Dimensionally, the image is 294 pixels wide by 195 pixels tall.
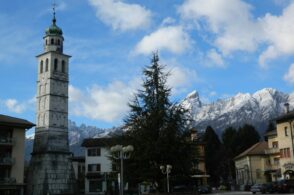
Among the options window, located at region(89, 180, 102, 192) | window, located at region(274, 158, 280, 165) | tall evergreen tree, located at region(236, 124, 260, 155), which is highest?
tall evergreen tree, located at region(236, 124, 260, 155)

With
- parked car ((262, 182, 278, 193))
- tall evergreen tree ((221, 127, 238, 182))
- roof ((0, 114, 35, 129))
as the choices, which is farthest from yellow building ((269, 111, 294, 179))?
roof ((0, 114, 35, 129))

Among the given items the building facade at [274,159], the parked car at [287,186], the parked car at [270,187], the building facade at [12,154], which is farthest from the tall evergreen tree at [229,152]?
the building facade at [12,154]

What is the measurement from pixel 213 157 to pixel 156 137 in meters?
71.4

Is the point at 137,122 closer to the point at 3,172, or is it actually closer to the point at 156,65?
the point at 156,65

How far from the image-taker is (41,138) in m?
87.1

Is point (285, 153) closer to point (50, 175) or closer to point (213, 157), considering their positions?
point (50, 175)

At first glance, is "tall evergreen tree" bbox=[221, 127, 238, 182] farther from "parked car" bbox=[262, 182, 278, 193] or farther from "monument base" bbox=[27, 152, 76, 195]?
"parked car" bbox=[262, 182, 278, 193]

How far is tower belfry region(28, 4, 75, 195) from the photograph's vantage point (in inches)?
3310

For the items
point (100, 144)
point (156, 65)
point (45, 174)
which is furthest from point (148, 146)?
point (100, 144)

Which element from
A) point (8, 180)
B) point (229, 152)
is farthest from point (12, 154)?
point (229, 152)

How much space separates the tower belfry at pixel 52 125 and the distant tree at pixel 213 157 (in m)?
36.3

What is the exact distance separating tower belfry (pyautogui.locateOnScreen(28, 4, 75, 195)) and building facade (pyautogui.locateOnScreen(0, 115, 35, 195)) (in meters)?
18.4

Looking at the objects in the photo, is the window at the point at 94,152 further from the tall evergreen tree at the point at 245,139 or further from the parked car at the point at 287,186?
the parked car at the point at 287,186

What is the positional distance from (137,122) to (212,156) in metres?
71.8
